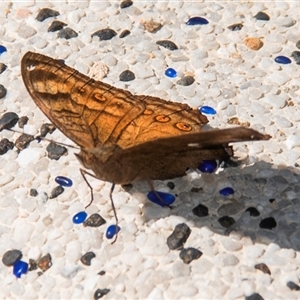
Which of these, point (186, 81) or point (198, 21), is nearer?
point (186, 81)

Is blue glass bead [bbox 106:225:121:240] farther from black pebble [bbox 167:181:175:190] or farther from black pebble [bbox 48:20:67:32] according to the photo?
black pebble [bbox 48:20:67:32]

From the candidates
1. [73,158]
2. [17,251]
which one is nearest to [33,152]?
[73,158]

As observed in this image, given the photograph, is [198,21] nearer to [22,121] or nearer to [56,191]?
[22,121]

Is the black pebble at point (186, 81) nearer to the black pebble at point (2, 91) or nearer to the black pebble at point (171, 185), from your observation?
the black pebble at point (171, 185)

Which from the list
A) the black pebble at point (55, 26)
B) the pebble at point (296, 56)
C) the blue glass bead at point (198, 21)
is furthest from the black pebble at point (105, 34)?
the pebble at point (296, 56)

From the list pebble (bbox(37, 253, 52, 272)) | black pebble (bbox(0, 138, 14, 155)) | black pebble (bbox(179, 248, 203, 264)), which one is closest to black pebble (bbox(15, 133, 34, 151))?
black pebble (bbox(0, 138, 14, 155))

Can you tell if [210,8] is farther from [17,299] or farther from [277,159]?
[17,299]

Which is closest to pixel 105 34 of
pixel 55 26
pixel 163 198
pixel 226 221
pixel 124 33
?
pixel 124 33
